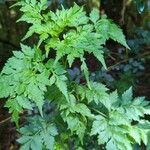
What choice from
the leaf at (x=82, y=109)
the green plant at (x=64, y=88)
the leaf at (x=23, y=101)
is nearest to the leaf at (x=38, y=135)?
the green plant at (x=64, y=88)

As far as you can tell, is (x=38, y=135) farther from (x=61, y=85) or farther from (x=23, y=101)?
(x=61, y=85)

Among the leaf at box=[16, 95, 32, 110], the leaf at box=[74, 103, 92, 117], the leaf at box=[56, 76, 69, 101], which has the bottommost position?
the leaf at box=[74, 103, 92, 117]

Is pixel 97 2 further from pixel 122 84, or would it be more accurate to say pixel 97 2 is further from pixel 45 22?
pixel 45 22

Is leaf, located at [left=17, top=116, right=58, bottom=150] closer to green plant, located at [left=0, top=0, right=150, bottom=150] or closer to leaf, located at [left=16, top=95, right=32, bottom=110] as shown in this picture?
green plant, located at [left=0, top=0, right=150, bottom=150]

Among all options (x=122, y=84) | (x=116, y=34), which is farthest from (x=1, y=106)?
(x=116, y=34)

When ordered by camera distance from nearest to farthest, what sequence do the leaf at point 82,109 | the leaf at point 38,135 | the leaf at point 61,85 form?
1. the leaf at point 61,85
2. the leaf at point 82,109
3. the leaf at point 38,135

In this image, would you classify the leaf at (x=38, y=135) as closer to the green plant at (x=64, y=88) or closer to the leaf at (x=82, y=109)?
the green plant at (x=64, y=88)

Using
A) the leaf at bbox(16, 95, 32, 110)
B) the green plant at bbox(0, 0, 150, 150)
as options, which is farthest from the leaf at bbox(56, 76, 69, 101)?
the leaf at bbox(16, 95, 32, 110)

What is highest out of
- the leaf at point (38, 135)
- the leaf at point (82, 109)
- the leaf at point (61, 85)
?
the leaf at point (61, 85)

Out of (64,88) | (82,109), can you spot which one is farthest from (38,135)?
(64,88)
